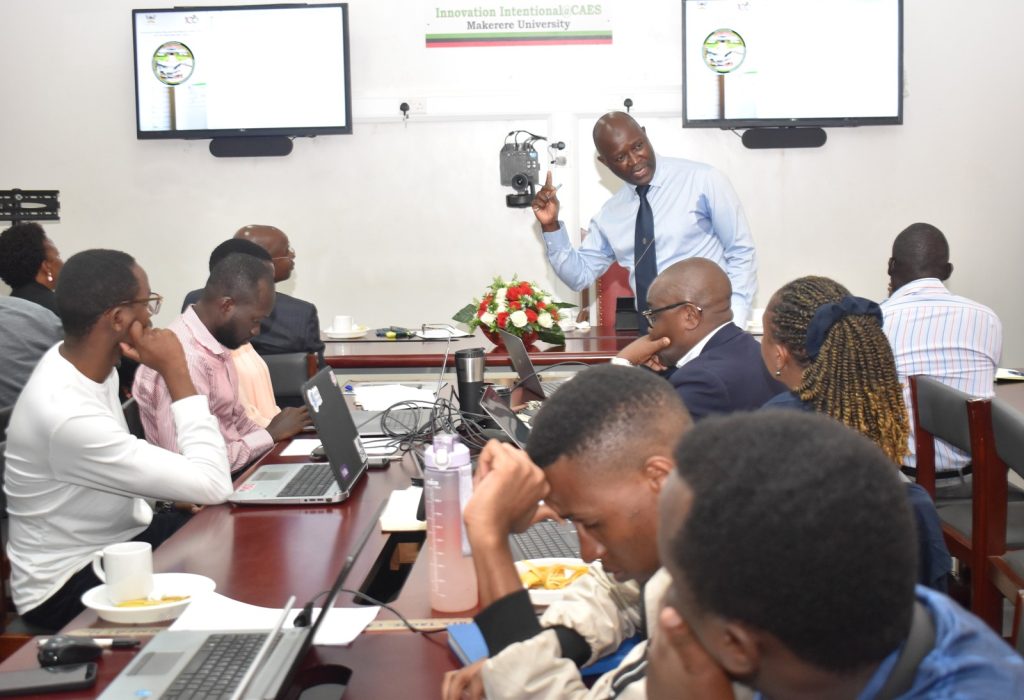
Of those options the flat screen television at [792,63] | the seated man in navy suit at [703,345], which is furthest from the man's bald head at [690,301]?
the flat screen television at [792,63]

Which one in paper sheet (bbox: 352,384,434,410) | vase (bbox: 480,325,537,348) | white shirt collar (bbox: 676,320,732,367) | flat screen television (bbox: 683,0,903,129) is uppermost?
flat screen television (bbox: 683,0,903,129)

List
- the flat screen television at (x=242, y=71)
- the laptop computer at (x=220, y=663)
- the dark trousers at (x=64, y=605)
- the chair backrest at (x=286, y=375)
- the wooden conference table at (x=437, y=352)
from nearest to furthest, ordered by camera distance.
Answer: the laptop computer at (x=220, y=663), the dark trousers at (x=64, y=605), the chair backrest at (x=286, y=375), the wooden conference table at (x=437, y=352), the flat screen television at (x=242, y=71)

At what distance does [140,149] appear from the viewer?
18.6 ft

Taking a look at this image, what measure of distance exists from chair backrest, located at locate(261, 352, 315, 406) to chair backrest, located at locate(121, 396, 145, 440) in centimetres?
73

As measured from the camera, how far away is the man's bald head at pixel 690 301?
269 cm

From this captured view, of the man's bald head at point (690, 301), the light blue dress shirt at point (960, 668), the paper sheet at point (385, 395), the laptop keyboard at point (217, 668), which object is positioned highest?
the man's bald head at point (690, 301)

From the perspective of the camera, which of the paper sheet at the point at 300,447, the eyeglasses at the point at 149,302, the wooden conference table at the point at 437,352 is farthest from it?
the wooden conference table at the point at 437,352

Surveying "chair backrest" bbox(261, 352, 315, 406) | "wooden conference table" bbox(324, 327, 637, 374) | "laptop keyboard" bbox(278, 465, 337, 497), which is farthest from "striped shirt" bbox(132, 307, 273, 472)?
"wooden conference table" bbox(324, 327, 637, 374)

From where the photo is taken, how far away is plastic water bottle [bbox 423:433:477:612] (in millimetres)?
1555

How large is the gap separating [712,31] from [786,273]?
146 centimetres

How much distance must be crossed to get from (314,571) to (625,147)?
9.61 feet

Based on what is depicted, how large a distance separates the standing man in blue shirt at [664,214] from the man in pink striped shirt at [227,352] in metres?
1.68

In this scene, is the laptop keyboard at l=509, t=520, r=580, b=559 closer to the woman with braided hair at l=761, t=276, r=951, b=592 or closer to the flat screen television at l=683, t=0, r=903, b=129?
the woman with braided hair at l=761, t=276, r=951, b=592

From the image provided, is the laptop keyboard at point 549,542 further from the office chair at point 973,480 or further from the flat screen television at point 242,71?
the flat screen television at point 242,71
